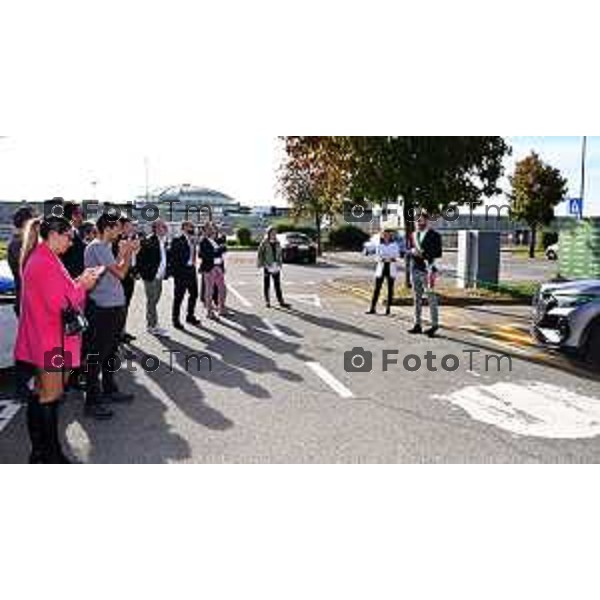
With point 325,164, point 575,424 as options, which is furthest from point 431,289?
point 325,164

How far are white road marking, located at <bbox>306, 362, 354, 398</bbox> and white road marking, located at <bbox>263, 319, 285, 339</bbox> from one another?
6.79 ft

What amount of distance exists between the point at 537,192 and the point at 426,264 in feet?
88.5

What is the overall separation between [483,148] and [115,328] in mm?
11410

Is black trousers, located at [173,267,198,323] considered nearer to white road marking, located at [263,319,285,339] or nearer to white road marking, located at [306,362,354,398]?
white road marking, located at [263,319,285,339]

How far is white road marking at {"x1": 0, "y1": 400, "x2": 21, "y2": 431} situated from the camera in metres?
5.99

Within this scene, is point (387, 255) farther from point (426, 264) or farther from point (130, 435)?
point (130, 435)

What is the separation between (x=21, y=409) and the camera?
6.37 m

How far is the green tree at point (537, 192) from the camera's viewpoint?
3512 centimetres

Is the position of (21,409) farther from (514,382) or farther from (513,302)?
(513,302)

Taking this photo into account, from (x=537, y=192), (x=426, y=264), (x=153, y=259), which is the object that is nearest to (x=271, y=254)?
(x=153, y=259)

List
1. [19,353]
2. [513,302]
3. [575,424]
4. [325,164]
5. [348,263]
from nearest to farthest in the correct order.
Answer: [19,353]
[575,424]
[513,302]
[325,164]
[348,263]

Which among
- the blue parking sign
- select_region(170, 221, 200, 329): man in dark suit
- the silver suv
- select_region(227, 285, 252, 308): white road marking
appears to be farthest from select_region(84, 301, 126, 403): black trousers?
the blue parking sign

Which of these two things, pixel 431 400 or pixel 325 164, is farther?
pixel 325 164

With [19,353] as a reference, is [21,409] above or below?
below
